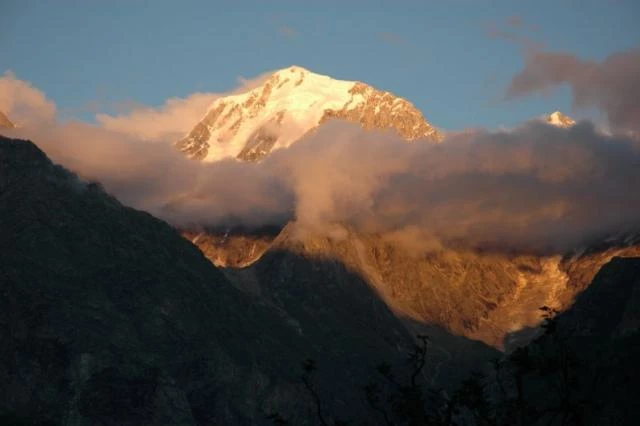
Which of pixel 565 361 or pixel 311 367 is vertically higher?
pixel 565 361

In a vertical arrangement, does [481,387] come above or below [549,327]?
below

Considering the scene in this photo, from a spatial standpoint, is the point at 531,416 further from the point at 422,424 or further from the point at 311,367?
the point at 311,367

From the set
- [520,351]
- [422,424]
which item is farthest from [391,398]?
[520,351]

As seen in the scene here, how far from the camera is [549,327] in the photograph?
129750 millimetres

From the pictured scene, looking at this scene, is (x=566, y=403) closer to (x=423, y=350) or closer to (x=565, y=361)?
(x=565, y=361)

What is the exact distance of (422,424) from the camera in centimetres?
13350

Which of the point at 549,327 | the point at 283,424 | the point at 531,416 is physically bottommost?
the point at 283,424

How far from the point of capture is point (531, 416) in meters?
136

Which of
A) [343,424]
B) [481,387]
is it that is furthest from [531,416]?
[343,424]

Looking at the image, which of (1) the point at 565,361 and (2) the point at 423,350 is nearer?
(1) the point at 565,361

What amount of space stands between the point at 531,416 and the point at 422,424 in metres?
12.6

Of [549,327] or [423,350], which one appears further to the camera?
[423,350]

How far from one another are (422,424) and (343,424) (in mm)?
8506

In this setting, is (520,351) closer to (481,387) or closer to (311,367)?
(481,387)
